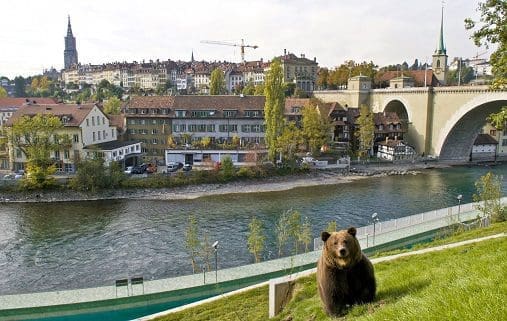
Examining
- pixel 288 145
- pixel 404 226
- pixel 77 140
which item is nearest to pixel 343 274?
pixel 404 226

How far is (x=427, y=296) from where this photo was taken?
18.4 feet

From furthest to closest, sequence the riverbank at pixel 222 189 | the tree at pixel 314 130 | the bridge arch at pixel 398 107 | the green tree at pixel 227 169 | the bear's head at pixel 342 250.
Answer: the bridge arch at pixel 398 107, the tree at pixel 314 130, the green tree at pixel 227 169, the riverbank at pixel 222 189, the bear's head at pixel 342 250

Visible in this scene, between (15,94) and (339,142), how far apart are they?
3310 inches

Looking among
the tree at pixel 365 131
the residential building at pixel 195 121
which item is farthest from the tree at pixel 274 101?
the tree at pixel 365 131

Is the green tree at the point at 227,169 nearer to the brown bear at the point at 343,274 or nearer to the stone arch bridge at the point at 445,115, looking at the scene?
the stone arch bridge at the point at 445,115

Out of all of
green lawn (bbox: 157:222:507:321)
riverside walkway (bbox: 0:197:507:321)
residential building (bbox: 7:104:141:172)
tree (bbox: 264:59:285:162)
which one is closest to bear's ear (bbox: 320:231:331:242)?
green lawn (bbox: 157:222:507:321)

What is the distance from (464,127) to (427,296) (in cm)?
4528

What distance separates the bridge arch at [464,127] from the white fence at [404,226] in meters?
21.3

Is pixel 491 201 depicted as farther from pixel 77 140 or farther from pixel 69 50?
pixel 69 50

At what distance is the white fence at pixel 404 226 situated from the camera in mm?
18531

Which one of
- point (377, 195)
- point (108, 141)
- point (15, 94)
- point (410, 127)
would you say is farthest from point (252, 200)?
point (15, 94)

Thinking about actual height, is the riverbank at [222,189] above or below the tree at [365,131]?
below

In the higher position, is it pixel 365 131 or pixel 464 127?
pixel 464 127

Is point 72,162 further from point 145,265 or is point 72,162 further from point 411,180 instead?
point 411,180
